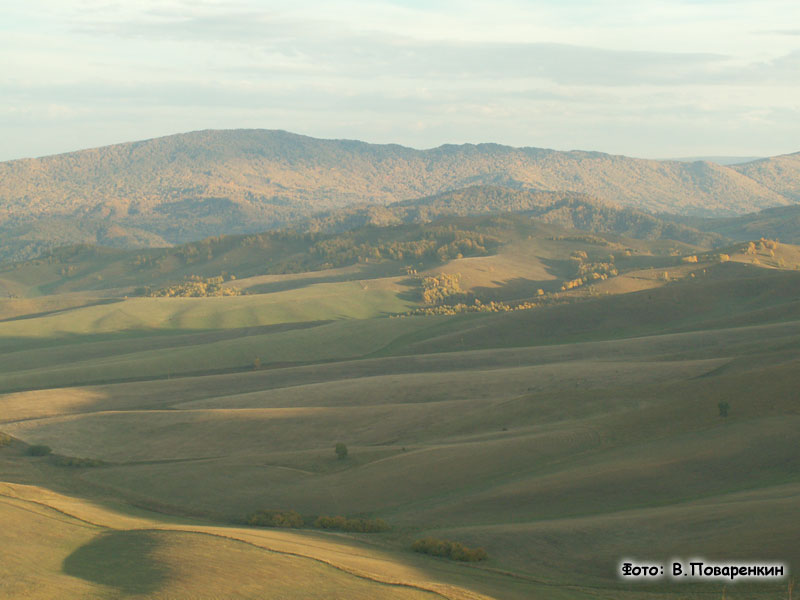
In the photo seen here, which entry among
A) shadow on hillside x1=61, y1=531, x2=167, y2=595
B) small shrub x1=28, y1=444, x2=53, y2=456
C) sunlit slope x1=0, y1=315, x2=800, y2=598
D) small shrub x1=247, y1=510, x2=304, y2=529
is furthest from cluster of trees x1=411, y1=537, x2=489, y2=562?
small shrub x1=28, y1=444, x2=53, y2=456

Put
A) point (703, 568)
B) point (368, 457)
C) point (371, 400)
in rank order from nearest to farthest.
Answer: point (703, 568) < point (368, 457) < point (371, 400)

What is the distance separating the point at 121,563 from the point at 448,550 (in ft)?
55.0

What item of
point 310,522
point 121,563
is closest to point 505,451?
point 310,522

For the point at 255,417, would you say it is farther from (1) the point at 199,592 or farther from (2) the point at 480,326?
(2) the point at 480,326

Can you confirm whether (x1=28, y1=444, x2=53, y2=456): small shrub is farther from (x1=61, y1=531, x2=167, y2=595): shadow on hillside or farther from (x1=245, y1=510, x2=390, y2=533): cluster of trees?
(x1=61, y1=531, x2=167, y2=595): shadow on hillside

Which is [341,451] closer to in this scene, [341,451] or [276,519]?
[341,451]

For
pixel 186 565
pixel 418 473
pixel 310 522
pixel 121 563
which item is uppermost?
pixel 186 565

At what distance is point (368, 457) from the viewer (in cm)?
7319

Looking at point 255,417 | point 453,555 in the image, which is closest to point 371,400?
point 255,417

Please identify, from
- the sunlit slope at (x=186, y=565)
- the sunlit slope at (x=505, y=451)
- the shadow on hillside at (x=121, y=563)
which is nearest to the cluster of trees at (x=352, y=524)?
the sunlit slope at (x=505, y=451)

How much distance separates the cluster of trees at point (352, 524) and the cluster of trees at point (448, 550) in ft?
18.2

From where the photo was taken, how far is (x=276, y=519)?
56.8 m

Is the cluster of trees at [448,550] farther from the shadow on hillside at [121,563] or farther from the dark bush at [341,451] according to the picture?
the dark bush at [341,451]

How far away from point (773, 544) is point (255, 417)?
59.6 metres
